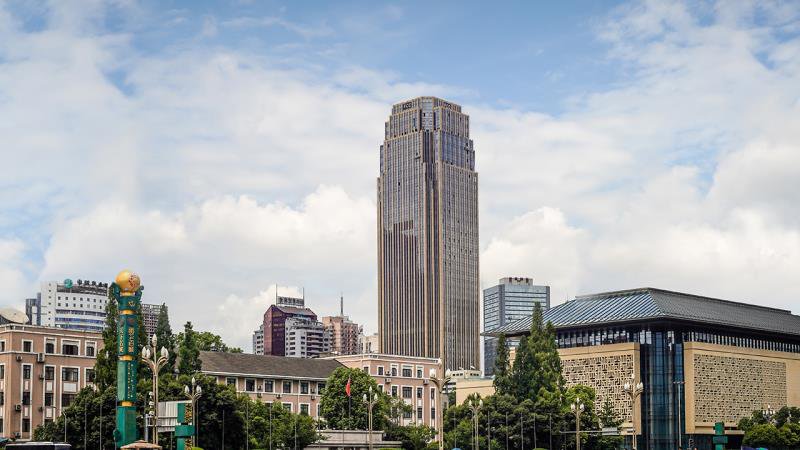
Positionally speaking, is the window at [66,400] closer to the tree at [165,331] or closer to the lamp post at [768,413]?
the tree at [165,331]

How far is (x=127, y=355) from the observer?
219 ft

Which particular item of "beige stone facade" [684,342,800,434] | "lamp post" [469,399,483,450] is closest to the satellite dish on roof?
"lamp post" [469,399,483,450]

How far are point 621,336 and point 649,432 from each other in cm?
1137

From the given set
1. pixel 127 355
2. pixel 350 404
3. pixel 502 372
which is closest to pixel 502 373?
pixel 502 372

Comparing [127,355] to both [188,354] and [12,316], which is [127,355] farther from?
[12,316]

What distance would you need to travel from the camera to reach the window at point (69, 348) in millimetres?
108438

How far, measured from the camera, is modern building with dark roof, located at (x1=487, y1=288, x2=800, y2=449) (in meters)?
122

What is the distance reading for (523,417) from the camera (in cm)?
10212

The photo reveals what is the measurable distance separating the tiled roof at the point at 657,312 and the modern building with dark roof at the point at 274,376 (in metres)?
24.2

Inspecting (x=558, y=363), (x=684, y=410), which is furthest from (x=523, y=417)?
(x=684, y=410)

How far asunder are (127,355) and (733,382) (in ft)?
271

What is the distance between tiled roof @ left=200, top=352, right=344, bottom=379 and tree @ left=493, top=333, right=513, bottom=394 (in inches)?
1162

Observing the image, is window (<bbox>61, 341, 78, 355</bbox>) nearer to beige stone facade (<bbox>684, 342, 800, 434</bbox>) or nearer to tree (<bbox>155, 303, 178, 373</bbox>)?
tree (<bbox>155, 303, 178, 373</bbox>)

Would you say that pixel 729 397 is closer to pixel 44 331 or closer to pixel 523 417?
pixel 523 417
